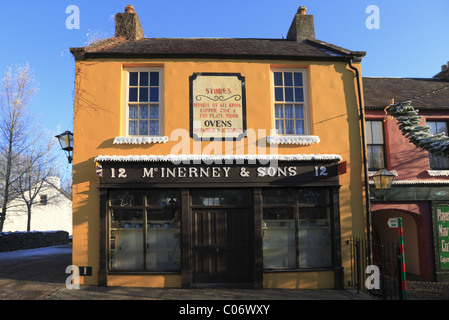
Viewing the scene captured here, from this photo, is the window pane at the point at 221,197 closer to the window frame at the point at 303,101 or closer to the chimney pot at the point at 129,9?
the window frame at the point at 303,101

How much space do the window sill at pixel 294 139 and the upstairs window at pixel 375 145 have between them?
2857 mm

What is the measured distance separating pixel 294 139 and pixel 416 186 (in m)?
4.54

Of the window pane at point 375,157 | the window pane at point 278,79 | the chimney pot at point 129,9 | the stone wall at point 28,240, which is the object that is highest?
the chimney pot at point 129,9

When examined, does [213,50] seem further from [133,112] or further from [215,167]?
[215,167]

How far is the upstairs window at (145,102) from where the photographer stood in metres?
9.10

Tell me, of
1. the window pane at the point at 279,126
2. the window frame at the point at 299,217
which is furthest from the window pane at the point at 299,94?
the window frame at the point at 299,217

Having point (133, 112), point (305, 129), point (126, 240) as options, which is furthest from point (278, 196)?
point (133, 112)

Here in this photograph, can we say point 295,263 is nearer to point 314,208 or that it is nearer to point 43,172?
point 314,208

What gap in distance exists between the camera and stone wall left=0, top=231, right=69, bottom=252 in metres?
17.4

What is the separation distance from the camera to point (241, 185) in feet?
28.7

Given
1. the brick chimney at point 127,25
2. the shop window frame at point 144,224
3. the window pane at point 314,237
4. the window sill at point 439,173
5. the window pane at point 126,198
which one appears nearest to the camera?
the shop window frame at point 144,224

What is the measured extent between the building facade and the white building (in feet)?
81.5
